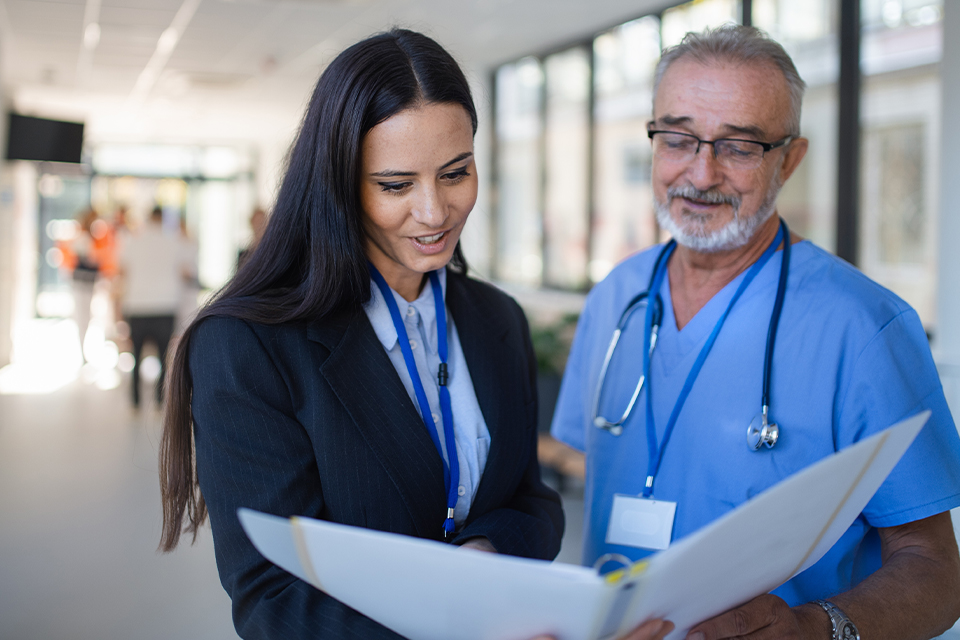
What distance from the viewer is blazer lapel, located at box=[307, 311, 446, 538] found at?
109 cm

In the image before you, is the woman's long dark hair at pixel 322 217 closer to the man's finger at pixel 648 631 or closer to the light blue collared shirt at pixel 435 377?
the light blue collared shirt at pixel 435 377

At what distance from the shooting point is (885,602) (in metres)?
1.15

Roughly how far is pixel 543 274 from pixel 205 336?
6.87m

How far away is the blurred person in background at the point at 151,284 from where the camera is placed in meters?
6.54

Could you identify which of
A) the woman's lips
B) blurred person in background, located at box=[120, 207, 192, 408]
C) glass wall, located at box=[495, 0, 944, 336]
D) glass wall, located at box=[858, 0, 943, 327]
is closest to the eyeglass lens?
glass wall, located at box=[495, 0, 944, 336]

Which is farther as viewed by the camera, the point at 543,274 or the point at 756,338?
the point at 543,274

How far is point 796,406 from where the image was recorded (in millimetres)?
1296

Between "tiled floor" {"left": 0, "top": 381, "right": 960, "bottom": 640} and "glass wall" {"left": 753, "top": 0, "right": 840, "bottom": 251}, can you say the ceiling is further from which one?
"tiled floor" {"left": 0, "top": 381, "right": 960, "bottom": 640}

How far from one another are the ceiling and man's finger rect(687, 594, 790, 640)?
3215 millimetres

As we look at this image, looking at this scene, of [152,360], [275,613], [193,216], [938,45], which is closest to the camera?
[275,613]

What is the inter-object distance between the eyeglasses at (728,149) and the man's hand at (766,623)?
2.48 feet

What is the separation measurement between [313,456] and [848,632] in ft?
2.59

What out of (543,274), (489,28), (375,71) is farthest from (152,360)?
(375,71)

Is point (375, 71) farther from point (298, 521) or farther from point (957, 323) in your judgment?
point (957, 323)
